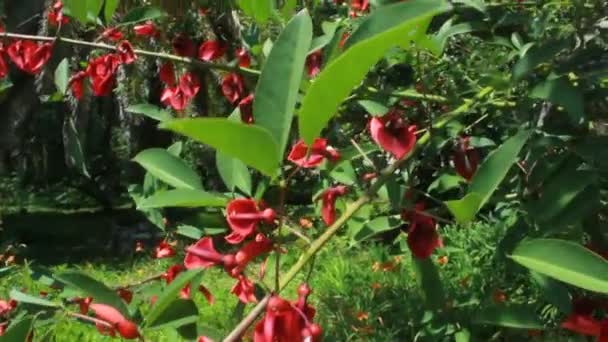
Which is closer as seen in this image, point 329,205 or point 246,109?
point 329,205

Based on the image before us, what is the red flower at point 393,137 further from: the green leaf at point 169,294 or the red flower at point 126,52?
the red flower at point 126,52

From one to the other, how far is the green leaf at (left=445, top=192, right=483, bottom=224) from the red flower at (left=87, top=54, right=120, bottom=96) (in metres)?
0.77

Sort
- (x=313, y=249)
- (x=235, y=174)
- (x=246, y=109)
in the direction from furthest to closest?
(x=246, y=109) < (x=235, y=174) < (x=313, y=249)

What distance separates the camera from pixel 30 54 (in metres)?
1.24

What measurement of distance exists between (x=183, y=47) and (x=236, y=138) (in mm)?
810

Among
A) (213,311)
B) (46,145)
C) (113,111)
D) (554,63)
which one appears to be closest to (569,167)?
(554,63)

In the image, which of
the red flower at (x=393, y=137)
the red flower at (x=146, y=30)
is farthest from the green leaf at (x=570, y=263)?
the red flower at (x=146, y=30)

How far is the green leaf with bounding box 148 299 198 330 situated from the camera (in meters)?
0.62

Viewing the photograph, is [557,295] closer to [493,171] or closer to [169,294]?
[493,171]

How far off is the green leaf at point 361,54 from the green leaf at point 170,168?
0.30m

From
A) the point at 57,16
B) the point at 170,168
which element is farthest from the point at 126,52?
the point at 170,168

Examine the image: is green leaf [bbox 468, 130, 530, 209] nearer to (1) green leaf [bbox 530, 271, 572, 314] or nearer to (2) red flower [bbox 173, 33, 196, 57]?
(1) green leaf [bbox 530, 271, 572, 314]

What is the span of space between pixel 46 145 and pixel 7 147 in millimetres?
1166

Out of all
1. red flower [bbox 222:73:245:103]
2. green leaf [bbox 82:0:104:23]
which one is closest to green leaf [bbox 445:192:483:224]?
green leaf [bbox 82:0:104:23]
